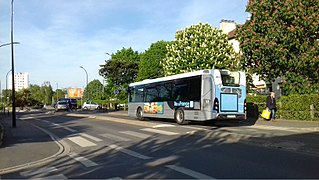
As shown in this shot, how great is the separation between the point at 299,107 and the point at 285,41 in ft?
13.2

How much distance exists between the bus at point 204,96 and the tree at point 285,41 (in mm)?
4173

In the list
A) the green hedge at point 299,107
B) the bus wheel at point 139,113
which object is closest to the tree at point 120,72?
the bus wheel at point 139,113

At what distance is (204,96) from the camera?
18.0m

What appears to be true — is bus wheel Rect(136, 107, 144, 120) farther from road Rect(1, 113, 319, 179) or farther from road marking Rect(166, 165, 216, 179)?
road marking Rect(166, 165, 216, 179)

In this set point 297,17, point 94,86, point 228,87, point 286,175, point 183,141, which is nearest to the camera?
point 286,175

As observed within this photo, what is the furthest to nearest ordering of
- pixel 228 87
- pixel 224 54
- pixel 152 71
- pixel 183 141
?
1. pixel 152 71
2. pixel 224 54
3. pixel 228 87
4. pixel 183 141

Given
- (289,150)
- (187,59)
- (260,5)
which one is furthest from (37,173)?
(187,59)

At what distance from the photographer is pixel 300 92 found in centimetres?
2230

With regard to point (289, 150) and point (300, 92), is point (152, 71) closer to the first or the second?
point (300, 92)

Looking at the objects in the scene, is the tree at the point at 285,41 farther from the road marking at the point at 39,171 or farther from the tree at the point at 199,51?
the road marking at the point at 39,171

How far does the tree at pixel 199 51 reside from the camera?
109 feet

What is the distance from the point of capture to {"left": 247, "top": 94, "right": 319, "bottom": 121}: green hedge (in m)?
20.3

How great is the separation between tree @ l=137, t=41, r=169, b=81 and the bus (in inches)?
1561

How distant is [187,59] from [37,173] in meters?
27.0
